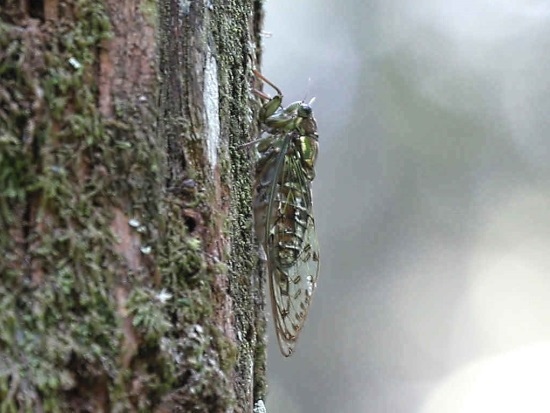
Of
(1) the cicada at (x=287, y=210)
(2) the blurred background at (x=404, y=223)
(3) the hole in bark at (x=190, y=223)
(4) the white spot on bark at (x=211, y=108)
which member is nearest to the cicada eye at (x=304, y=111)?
(1) the cicada at (x=287, y=210)

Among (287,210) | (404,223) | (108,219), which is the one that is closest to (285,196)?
(287,210)

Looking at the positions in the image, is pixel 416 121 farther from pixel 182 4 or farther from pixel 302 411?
pixel 182 4

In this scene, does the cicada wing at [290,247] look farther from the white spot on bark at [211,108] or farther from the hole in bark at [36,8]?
the hole in bark at [36,8]

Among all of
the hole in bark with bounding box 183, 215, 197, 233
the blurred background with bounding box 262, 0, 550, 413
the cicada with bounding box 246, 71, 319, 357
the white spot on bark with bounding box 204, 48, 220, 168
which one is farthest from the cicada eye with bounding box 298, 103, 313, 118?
the blurred background with bounding box 262, 0, 550, 413

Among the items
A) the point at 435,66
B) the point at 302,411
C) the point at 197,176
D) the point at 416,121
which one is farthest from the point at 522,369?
the point at 197,176

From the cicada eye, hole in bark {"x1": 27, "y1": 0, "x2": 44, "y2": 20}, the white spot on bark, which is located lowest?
hole in bark {"x1": 27, "y1": 0, "x2": 44, "y2": 20}

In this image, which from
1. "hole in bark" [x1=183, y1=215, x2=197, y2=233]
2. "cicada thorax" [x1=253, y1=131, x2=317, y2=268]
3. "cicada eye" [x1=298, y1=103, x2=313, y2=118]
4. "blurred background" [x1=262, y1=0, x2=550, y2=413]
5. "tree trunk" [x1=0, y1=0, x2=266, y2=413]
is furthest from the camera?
"blurred background" [x1=262, y1=0, x2=550, y2=413]

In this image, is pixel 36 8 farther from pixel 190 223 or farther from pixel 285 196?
pixel 285 196

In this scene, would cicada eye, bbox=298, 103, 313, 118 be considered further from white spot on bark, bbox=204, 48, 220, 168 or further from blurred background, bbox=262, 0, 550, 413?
blurred background, bbox=262, 0, 550, 413
